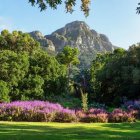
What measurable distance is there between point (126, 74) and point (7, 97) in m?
10.9

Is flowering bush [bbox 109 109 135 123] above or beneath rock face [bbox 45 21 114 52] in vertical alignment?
beneath

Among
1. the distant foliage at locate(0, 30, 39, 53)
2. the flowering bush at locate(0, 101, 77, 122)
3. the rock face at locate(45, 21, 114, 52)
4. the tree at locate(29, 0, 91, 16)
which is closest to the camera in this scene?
the tree at locate(29, 0, 91, 16)

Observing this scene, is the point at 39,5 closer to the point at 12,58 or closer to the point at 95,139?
the point at 95,139

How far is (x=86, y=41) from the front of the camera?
602 ft

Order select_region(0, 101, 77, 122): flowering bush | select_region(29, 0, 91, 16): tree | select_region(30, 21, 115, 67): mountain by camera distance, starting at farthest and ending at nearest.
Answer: select_region(30, 21, 115, 67): mountain, select_region(0, 101, 77, 122): flowering bush, select_region(29, 0, 91, 16): tree

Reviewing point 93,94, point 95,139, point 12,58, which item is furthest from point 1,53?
Result: point 95,139

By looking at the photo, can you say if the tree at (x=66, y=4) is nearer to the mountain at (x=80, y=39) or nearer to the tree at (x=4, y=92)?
the tree at (x=4, y=92)

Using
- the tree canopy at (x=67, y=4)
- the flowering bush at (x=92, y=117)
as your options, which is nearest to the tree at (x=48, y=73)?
the flowering bush at (x=92, y=117)

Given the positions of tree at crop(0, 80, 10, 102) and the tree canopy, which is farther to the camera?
Answer: tree at crop(0, 80, 10, 102)

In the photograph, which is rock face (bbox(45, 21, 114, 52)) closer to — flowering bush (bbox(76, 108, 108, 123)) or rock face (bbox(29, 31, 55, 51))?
rock face (bbox(29, 31, 55, 51))

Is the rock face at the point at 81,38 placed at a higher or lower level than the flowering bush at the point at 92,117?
higher

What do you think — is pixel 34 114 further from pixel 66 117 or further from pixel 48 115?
pixel 66 117

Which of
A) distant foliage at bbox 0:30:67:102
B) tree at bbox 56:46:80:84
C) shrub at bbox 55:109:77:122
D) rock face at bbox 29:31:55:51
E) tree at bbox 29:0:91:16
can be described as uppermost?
rock face at bbox 29:31:55:51

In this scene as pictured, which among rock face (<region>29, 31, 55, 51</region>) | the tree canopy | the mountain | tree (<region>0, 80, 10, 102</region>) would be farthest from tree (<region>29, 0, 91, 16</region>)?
the mountain
